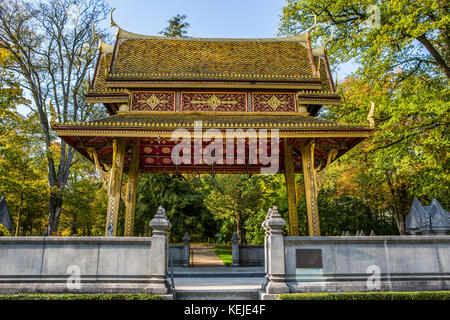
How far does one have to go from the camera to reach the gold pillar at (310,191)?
10383 millimetres

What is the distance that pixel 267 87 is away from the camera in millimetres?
12820

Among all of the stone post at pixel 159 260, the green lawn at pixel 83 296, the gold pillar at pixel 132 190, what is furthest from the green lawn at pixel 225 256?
the green lawn at pixel 83 296

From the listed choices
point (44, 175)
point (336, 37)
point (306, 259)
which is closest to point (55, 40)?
point (44, 175)

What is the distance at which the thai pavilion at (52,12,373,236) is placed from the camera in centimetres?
1052

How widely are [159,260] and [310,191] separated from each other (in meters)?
5.89

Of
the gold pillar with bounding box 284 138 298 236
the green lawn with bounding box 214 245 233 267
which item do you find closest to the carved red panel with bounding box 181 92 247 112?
the gold pillar with bounding box 284 138 298 236

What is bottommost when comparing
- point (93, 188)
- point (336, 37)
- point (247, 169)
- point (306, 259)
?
point (306, 259)

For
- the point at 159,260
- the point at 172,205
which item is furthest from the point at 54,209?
the point at 159,260

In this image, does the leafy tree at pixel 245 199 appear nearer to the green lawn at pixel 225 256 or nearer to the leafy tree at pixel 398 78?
the green lawn at pixel 225 256

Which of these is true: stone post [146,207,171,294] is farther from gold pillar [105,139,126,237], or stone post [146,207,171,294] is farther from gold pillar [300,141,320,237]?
gold pillar [300,141,320,237]

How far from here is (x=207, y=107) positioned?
1277 cm

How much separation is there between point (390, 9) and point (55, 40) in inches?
832
